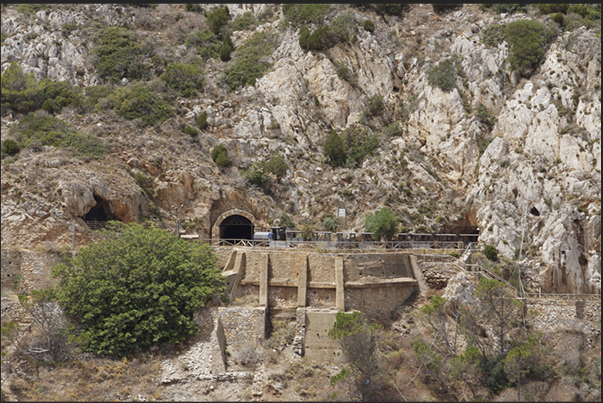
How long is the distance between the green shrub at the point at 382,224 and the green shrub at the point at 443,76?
1509 cm

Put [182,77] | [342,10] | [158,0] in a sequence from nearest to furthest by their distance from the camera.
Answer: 1. [182,77]
2. [342,10]
3. [158,0]

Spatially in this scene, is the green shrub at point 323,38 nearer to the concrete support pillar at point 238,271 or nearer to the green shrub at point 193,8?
the green shrub at point 193,8

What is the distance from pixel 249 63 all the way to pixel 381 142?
1542cm

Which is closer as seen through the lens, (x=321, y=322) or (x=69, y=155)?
(x=321, y=322)

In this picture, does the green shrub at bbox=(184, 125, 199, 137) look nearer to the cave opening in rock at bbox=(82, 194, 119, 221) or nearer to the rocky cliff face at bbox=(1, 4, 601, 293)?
the rocky cliff face at bbox=(1, 4, 601, 293)

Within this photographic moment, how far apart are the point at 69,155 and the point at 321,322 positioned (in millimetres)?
21243

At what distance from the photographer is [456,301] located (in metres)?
32.5

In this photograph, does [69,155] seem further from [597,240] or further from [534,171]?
[597,240]

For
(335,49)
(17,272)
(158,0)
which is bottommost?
(17,272)

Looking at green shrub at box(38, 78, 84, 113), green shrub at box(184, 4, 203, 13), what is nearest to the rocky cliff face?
green shrub at box(38, 78, 84, 113)

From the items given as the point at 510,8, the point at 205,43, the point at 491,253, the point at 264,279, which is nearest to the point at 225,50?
the point at 205,43

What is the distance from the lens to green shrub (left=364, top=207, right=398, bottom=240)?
38.3 m

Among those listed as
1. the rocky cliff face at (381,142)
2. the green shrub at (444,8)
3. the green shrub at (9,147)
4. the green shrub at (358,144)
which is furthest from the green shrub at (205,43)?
the green shrub at (9,147)

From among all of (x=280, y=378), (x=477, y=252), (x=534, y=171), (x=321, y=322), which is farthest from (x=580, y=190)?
(x=280, y=378)
